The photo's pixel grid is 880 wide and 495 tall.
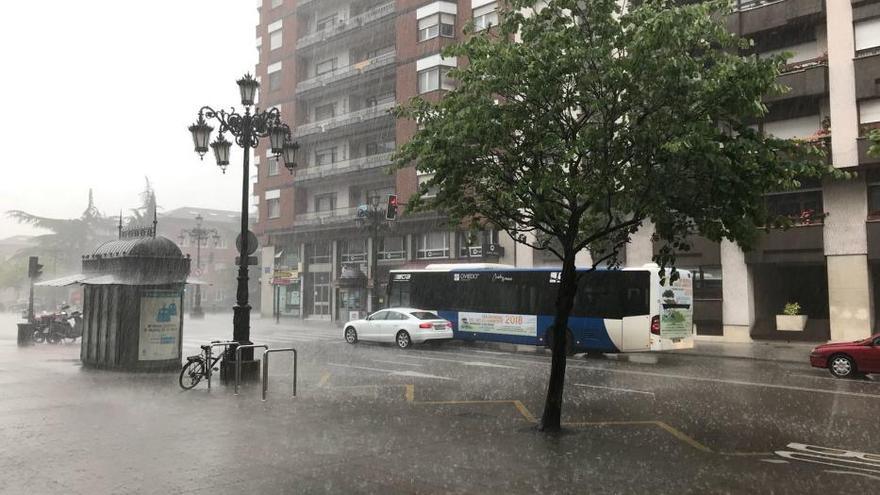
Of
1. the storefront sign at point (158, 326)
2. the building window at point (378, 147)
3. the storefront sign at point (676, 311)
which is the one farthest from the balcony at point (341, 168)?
the storefront sign at point (158, 326)

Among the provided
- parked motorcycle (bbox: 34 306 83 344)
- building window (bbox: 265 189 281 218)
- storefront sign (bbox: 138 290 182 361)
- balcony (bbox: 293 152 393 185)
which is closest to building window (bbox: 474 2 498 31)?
balcony (bbox: 293 152 393 185)

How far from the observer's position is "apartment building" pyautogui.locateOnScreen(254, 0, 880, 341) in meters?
23.4

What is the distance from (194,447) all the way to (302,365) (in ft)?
30.3

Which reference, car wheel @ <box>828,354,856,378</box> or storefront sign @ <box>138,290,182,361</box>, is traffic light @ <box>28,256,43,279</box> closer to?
storefront sign @ <box>138,290,182,361</box>

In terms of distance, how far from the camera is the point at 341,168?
140 ft

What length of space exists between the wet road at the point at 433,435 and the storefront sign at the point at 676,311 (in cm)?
474

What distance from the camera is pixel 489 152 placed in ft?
29.0

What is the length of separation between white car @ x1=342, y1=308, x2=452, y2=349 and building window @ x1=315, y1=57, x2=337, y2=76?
2727 cm

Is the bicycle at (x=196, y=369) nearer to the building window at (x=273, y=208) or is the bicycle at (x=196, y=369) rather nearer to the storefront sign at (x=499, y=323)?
the storefront sign at (x=499, y=323)

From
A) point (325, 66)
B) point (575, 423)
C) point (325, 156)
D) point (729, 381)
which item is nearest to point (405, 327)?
point (729, 381)

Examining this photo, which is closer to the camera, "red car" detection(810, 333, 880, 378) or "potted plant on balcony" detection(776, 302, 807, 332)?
"red car" detection(810, 333, 880, 378)

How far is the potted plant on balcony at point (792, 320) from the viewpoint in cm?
2466

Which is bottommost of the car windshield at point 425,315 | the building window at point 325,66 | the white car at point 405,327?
the white car at point 405,327

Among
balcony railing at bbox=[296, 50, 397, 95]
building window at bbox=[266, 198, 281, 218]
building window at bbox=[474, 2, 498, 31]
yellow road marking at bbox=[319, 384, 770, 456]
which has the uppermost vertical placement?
building window at bbox=[474, 2, 498, 31]
